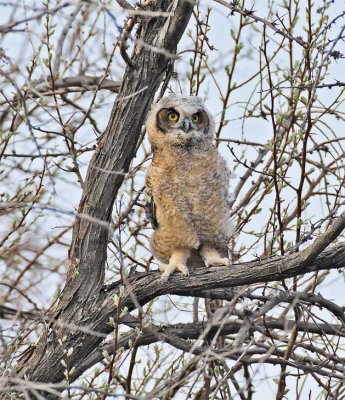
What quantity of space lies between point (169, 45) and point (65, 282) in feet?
4.72

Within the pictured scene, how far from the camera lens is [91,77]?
18.7ft

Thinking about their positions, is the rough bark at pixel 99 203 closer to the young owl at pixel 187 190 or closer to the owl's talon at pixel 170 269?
the owl's talon at pixel 170 269

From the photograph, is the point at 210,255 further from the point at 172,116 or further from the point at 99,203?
the point at 99,203

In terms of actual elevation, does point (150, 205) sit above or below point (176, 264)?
above

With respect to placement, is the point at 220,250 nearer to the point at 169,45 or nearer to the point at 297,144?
the point at 297,144

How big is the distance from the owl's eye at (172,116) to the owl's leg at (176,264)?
0.85 meters

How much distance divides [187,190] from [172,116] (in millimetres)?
549

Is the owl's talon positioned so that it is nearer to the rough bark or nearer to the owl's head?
the rough bark

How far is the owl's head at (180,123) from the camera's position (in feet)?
16.1

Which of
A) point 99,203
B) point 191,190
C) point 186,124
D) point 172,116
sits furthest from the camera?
point 172,116

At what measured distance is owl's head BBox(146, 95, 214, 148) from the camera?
490cm

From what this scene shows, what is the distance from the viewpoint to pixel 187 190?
15.7 ft

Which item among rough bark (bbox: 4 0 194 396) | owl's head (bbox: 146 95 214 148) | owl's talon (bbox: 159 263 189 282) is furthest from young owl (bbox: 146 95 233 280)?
rough bark (bbox: 4 0 194 396)

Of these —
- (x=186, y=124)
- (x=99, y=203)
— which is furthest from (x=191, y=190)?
(x=99, y=203)
